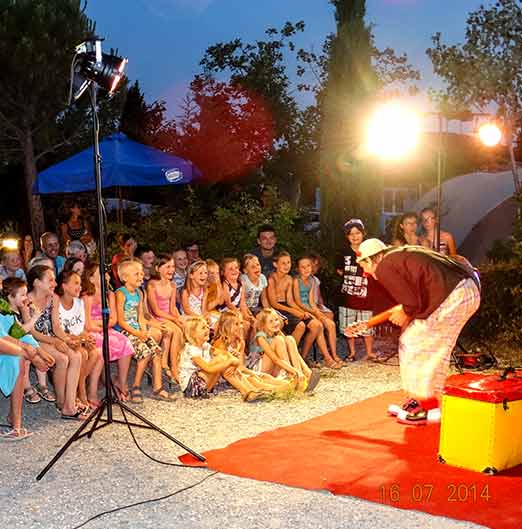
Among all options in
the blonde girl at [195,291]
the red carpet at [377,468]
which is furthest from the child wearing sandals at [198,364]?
the red carpet at [377,468]

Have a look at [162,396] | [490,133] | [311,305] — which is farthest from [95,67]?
[490,133]

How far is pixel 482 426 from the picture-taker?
485 centimetres

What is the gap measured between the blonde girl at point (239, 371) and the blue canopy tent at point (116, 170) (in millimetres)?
3691

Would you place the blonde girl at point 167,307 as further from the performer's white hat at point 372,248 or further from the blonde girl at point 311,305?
the performer's white hat at point 372,248

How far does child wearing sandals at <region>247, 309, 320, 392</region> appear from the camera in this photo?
23.9 ft

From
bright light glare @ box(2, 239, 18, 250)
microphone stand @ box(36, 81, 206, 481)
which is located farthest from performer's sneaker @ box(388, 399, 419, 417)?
bright light glare @ box(2, 239, 18, 250)

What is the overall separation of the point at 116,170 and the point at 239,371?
13.8 ft

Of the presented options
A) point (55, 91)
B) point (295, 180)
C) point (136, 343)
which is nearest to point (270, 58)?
point (295, 180)

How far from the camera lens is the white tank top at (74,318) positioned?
664cm

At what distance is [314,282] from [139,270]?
7.31 ft

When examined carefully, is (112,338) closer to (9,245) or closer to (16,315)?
(16,315)

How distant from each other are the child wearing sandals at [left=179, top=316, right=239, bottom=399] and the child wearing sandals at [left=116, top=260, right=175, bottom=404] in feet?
0.64

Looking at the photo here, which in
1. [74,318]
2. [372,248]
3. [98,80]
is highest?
[98,80]

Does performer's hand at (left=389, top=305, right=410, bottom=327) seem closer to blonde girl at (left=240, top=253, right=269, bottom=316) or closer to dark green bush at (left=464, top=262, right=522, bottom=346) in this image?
blonde girl at (left=240, top=253, right=269, bottom=316)
